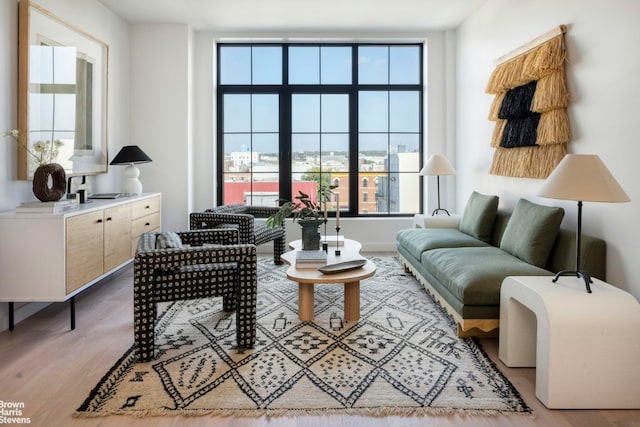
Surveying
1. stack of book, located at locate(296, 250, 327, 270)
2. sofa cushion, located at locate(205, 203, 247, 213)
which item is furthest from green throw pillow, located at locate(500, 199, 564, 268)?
sofa cushion, located at locate(205, 203, 247, 213)

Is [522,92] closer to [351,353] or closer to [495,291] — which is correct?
[495,291]

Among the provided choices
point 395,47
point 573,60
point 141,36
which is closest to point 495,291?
point 573,60

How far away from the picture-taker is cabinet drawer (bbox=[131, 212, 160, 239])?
414 cm

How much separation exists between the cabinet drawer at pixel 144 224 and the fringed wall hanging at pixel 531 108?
11.6ft

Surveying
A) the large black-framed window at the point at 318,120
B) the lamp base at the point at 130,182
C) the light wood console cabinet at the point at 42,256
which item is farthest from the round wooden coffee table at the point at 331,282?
the large black-framed window at the point at 318,120

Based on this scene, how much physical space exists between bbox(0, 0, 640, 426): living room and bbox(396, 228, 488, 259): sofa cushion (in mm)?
592

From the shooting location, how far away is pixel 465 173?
208 inches

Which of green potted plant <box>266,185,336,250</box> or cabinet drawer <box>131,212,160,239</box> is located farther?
cabinet drawer <box>131,212,160,239</box>

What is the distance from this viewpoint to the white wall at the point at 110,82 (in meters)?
3.10

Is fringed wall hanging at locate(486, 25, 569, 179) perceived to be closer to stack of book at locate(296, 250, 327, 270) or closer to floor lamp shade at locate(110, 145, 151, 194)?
stack of book at locate(296, 250, 327, 270)

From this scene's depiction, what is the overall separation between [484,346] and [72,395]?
2.36m

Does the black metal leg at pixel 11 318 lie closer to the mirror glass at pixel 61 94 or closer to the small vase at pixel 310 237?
the mirror glass at pixel 61 94


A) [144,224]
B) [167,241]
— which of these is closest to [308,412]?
[167,241]

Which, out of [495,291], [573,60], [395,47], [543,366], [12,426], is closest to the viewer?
[12,426]
